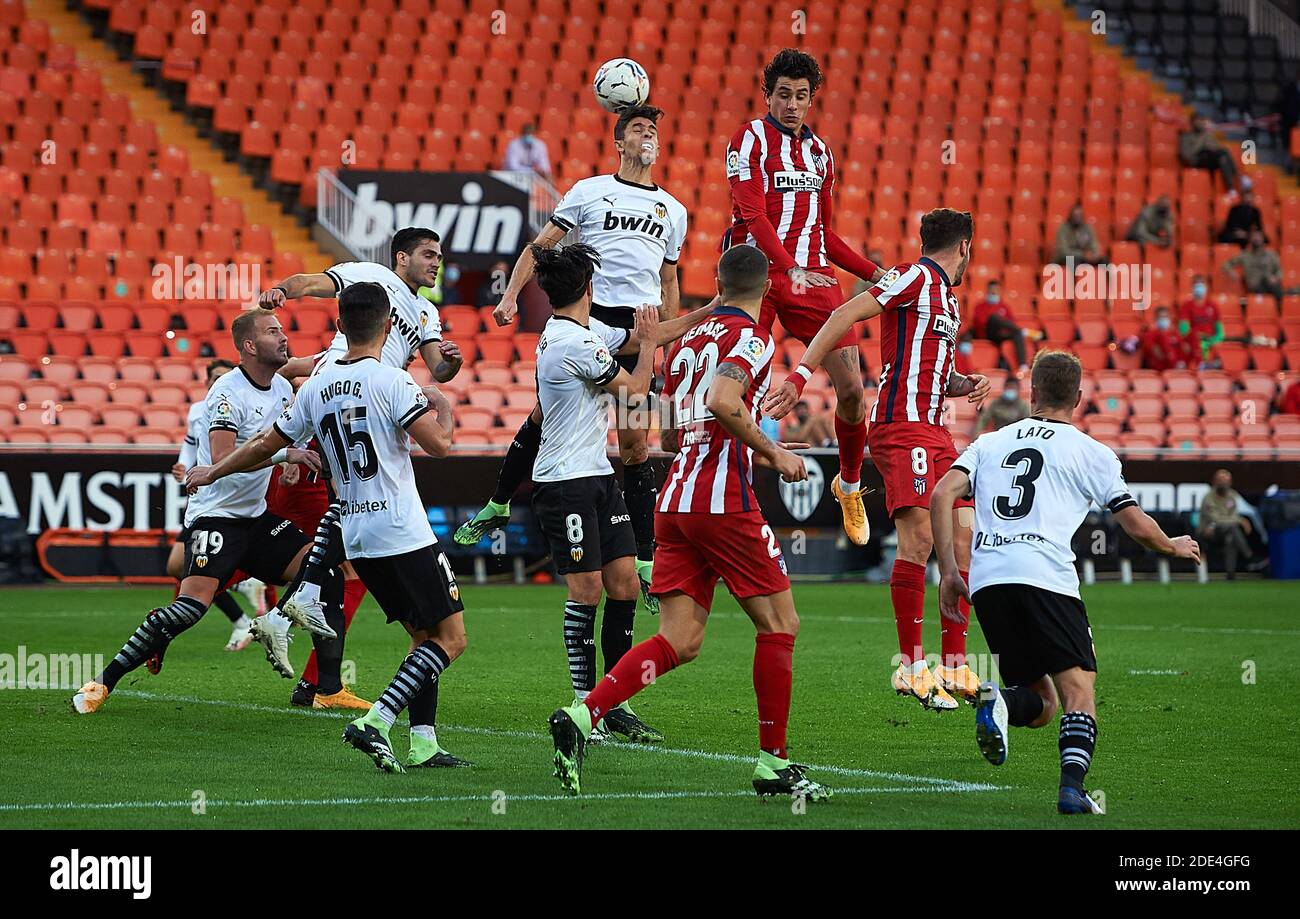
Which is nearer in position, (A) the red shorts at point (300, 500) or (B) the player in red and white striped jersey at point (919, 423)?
(B) the player in red and white striped jersey at point (919, 423)

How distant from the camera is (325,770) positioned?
7.41 meters

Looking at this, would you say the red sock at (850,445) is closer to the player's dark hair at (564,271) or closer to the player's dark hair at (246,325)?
the player's dark hair at (564,271)

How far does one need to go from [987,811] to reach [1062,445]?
145cm

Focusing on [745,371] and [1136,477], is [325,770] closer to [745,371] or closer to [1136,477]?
[745,371]

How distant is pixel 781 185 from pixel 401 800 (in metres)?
4.65

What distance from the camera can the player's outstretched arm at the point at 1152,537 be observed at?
6379mm

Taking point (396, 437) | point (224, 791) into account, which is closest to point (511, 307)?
point (396, 437)

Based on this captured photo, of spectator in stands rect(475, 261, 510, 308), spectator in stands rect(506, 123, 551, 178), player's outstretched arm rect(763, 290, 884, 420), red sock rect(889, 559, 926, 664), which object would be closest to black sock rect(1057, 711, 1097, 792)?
player's outstretched arm rect(763, 290, 884, 420)

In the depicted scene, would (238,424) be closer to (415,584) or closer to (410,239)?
(410,239)

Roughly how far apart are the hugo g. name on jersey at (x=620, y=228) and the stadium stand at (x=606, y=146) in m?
10.5

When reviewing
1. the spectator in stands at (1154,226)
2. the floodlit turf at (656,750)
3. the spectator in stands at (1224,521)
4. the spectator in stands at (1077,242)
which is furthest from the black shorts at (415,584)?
the spectator in stands at (1154,226)

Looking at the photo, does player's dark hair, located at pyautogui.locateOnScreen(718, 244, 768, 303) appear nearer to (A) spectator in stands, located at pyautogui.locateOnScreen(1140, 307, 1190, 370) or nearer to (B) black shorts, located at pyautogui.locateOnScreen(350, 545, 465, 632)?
(B) black shorts, located at pyautogui.locateOnScreen(350, 545, 465, 632)

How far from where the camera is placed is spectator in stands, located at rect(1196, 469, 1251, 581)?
2011cm

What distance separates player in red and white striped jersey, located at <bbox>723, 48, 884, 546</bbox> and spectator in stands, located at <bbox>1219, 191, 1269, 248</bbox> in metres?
19.2
